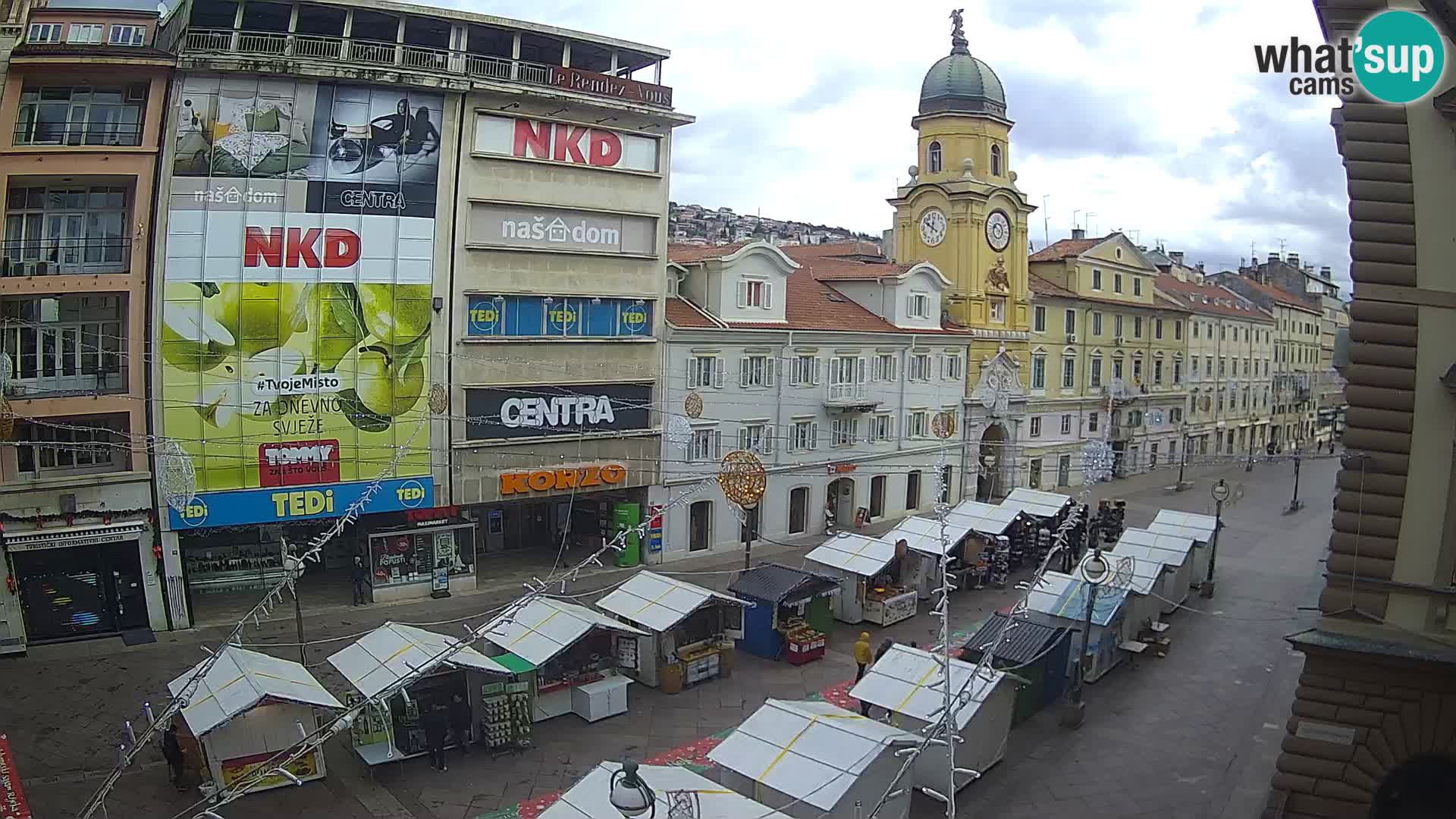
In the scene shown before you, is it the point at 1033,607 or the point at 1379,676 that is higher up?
the point at 1379,676

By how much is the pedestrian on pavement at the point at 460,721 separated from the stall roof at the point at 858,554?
10.6 meters

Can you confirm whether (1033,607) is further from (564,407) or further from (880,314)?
(880,314)

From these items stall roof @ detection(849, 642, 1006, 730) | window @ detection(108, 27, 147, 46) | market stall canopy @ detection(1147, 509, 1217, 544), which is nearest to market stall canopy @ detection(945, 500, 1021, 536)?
market stall canopy @ detection(1147, 509, 1217, 544)

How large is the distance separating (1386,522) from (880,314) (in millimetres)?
29680

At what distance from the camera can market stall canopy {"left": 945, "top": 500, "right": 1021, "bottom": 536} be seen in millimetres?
30266

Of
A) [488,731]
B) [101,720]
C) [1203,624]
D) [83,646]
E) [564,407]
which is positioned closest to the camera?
[488,731]

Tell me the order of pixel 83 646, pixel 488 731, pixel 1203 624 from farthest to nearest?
pixel 1203 624, pixel 83 646, pixel 488 731

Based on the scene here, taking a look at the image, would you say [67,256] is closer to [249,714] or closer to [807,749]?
[249,714]

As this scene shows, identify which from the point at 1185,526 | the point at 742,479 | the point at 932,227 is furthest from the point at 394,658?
the point at 932,227

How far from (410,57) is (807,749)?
72.3 ft

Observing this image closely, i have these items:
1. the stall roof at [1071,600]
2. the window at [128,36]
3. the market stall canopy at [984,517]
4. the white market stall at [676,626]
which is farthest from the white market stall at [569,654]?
the window at [128,36]

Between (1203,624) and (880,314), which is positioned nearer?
(1203,624)

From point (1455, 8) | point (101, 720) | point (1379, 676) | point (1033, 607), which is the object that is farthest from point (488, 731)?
point (1455, 8)

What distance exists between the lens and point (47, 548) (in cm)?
2403
